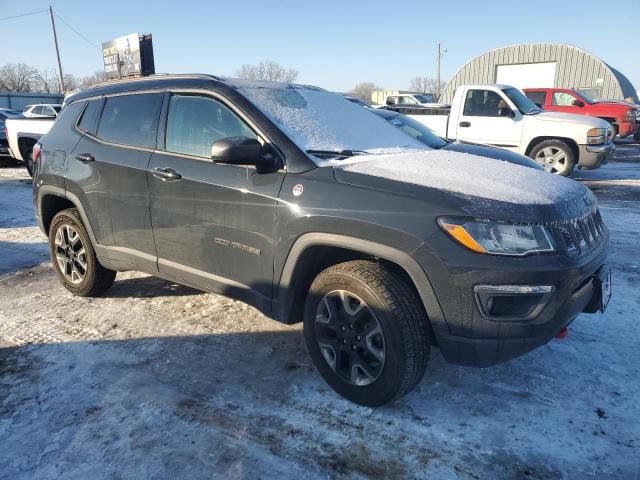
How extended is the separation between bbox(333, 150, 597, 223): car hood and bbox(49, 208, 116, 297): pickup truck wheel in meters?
2.43

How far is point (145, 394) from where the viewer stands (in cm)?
272

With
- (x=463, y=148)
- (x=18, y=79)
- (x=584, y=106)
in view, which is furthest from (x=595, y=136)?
(x=18, y=79)

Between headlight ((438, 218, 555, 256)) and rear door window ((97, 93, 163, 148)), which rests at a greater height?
rear door window ((97, 93, 163, 148))

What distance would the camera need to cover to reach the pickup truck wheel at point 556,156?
9508 mm

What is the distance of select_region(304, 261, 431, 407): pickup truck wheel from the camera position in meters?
2.35

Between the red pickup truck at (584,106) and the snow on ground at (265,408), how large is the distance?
1270 cm

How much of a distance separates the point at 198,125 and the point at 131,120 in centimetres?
76

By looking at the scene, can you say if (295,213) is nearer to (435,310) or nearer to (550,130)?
(435,310)

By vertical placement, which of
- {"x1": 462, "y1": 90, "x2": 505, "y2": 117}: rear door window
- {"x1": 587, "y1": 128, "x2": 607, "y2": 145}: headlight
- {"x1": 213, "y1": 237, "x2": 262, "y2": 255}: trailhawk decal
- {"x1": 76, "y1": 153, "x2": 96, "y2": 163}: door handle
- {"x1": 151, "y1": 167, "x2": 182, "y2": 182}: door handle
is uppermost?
{"x1": 462, "y1": 90, "x2": 505, "y2": 117}: rear door window

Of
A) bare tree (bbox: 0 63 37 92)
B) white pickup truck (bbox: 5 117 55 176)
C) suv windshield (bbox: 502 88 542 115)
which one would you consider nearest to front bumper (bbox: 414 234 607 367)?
suv windshield (bbox: 502 88 542 115)

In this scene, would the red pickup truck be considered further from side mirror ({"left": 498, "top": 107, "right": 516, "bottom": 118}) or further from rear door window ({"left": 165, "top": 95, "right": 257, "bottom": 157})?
rear door window ({"left": 165, "top": 95, "right": 257, "bottom": 157})

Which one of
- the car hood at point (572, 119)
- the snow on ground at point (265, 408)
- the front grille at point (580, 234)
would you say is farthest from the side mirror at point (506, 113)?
the front grille at point (580, 234)

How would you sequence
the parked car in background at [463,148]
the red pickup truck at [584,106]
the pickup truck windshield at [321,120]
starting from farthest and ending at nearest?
the red pickup truck at [584,106] → the parked car in background at [463,148] → the pickup truck windshield at [321,120]

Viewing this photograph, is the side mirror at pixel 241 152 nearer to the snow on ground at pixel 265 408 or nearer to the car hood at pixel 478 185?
the car hood at pixel 478 185
